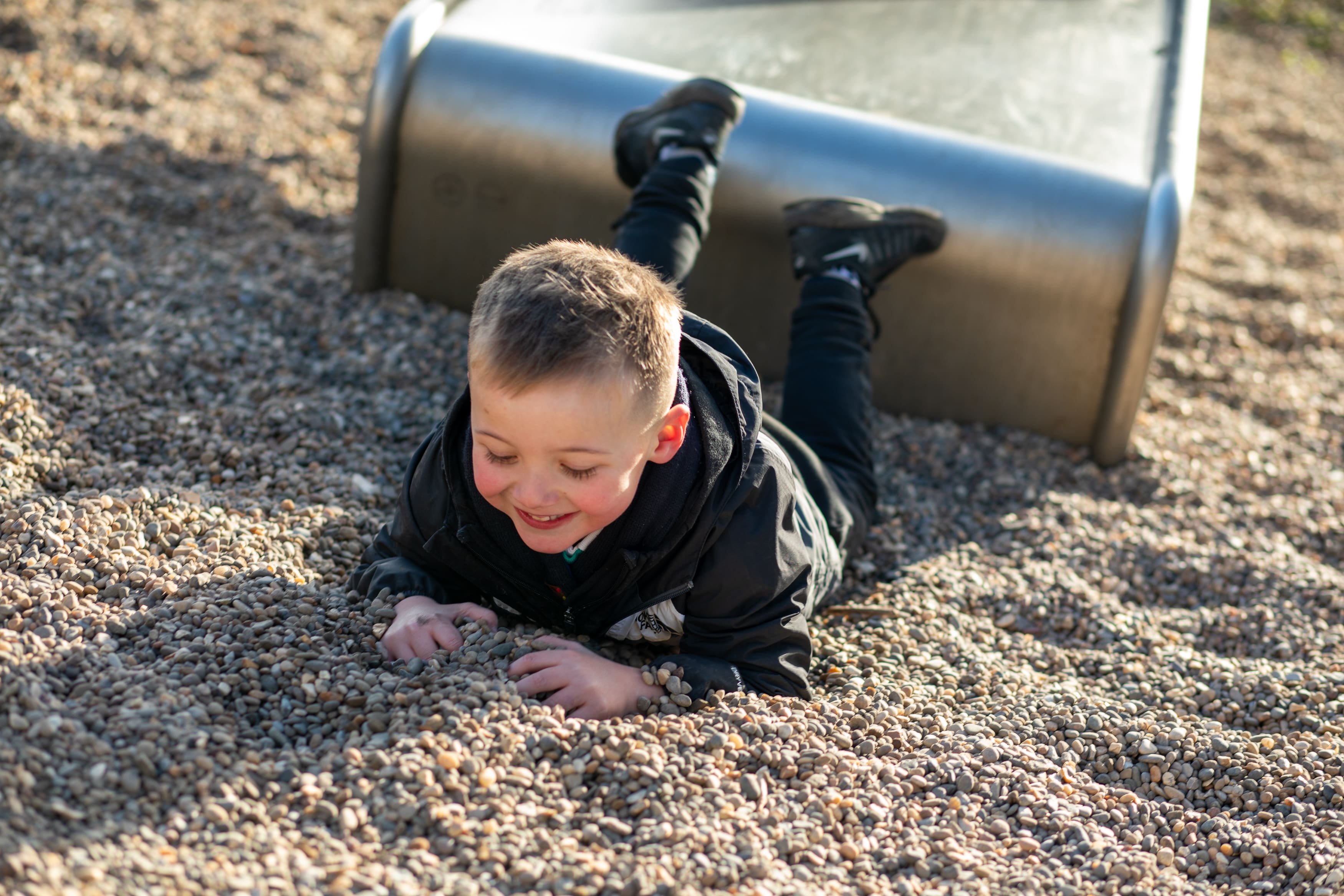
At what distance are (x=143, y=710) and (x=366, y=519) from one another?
1.00 metres

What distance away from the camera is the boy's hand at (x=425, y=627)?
2393 mm

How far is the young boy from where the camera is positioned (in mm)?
2143

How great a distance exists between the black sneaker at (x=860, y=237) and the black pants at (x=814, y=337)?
7cm

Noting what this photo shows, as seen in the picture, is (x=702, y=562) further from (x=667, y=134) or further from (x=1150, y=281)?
(x=1150, y=281)

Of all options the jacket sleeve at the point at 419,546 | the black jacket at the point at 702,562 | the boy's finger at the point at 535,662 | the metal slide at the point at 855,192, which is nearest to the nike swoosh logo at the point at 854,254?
the metal slide at the point at 855,192

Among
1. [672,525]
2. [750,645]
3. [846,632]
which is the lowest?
[846,632]

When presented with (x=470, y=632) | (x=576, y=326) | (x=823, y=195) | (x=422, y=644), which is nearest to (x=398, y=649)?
(x=422, y=644)

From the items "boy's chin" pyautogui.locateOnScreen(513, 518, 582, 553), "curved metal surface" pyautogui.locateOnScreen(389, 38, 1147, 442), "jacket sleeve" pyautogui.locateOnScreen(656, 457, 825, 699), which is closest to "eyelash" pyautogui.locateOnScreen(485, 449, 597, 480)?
"boy's chin" pyautogui.locateOnScreen(513, 518, 582, 553)

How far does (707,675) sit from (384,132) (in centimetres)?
237

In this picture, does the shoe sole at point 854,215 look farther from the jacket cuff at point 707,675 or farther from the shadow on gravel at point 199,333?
the jacket cuff at point 707,675

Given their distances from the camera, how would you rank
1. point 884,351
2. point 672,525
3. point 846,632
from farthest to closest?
point 884,351, point 846,632, point 672,525

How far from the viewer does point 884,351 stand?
398cm

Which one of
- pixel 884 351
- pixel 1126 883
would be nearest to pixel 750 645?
pixel 1126 883

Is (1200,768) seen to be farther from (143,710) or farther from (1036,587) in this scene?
(143,710)
